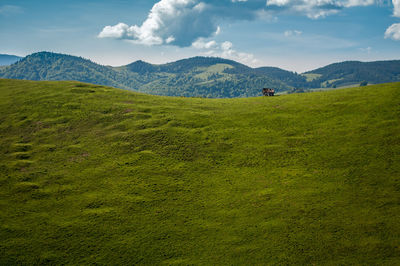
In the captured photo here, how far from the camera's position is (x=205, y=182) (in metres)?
49.2

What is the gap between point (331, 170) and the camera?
4712cm

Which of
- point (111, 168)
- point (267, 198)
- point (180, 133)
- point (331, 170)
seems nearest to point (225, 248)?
point (267, 198)

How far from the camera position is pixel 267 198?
1699 inches

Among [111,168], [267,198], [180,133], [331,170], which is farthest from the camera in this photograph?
[180,133]

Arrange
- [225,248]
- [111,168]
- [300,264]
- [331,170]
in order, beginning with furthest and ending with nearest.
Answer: [111,168]
[331,170]
[225,248]
[300,264]

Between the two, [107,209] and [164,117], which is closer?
[107,209]

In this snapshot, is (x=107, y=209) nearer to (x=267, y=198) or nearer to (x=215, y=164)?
(x=215, y=164)

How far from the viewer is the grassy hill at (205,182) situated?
3478cm

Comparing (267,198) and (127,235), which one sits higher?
(267,198)

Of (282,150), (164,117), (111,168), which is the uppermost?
(164,117)

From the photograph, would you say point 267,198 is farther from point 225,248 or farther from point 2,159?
point 2,159

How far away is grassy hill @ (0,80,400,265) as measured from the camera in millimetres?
34781

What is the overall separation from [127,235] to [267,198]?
77.9 ft

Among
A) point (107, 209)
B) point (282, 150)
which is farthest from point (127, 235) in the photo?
point (282, 150)
